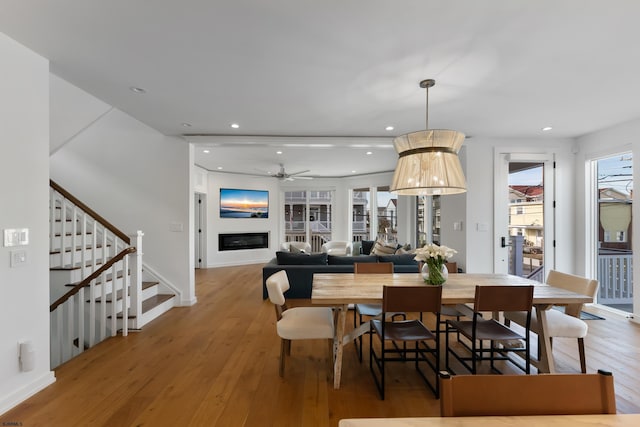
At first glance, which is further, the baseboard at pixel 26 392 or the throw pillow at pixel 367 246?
the throw pillow at pixel 367 246

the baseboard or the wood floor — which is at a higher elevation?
the baseboard

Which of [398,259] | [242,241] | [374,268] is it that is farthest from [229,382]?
[242,241]

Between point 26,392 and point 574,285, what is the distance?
174 inches

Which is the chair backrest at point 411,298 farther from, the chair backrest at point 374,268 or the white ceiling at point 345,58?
the white ceiling at point 345,58

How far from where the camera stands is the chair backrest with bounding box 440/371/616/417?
2.87 feet

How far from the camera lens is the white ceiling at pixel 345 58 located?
1.74 meters

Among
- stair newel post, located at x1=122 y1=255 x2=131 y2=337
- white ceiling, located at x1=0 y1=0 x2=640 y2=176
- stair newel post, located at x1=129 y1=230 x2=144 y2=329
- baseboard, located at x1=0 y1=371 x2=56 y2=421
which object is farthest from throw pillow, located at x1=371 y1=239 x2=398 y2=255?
baseboard, located at x1=0 y1=371 x2=56 y2=421

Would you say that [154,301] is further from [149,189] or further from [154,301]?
[149,189]

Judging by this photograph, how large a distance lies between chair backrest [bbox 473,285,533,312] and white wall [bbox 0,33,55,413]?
10.8 feet

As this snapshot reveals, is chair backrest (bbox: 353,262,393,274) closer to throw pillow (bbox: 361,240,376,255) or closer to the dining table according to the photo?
the dining table

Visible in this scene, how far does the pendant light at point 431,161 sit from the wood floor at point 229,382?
1594 millimetres

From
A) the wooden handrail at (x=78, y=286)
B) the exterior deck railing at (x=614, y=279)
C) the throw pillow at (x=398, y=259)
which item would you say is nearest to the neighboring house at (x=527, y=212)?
the exterior deck railing at (x=614, y=279)

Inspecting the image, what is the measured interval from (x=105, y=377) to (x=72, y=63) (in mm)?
2585

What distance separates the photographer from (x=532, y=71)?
7.93 ft
